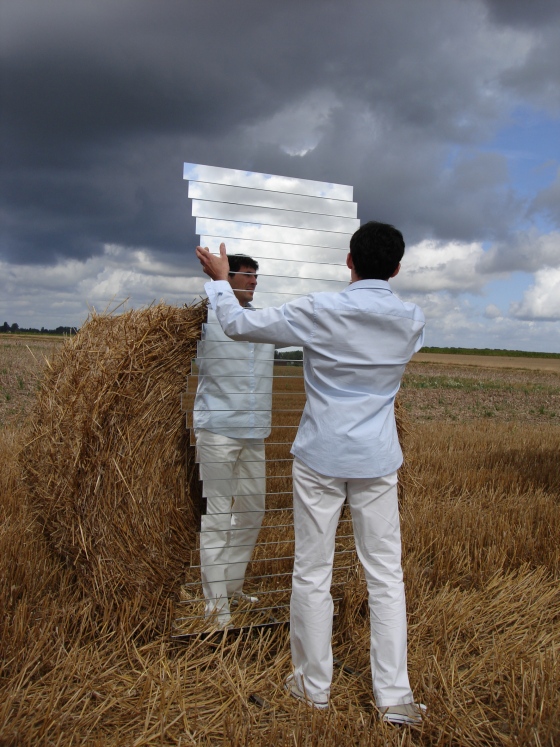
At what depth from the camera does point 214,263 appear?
3.11 m

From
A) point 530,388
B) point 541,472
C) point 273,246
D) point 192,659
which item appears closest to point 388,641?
point 192,659

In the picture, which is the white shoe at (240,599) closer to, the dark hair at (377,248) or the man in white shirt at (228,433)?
the man in white shirt at (228,433)

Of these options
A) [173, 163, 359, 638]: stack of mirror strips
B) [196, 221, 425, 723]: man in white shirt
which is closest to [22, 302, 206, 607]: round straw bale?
[173, 163, 359, 638]: stack of mirror strips

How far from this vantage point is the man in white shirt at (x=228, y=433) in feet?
11.4

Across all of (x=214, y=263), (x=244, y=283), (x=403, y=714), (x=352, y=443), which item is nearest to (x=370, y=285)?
(x=352, y=443)

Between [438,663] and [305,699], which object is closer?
[305,699]

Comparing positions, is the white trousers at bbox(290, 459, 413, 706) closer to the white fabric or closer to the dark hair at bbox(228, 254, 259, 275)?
the white fabric

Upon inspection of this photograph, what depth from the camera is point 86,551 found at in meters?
3.56

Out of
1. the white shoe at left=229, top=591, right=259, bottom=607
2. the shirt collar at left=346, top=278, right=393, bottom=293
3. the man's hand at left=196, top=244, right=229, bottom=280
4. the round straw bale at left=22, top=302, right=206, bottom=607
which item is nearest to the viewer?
the shirt collar at left=346, top=278, right=393, bottom=293

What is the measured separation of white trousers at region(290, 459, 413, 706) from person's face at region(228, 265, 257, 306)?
1.08m

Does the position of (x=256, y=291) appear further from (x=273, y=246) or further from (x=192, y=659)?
(x=192, y=659)

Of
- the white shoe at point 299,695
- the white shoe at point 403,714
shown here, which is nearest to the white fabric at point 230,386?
the white shoe at point 299,695

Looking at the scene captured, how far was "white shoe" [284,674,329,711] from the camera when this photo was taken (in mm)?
2828

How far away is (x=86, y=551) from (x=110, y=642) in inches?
19.2
